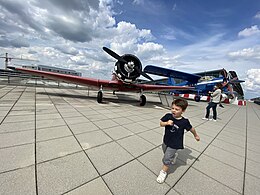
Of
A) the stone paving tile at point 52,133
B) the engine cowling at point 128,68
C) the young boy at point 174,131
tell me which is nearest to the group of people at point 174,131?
the young boy at point 174,131

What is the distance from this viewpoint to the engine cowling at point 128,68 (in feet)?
25.9

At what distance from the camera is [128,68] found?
7.85 meters

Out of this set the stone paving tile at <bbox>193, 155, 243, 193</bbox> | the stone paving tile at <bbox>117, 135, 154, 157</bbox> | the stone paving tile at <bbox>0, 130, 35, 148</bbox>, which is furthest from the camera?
the stone paving tile at <bbox>117, 135, 154, 157</bbox>

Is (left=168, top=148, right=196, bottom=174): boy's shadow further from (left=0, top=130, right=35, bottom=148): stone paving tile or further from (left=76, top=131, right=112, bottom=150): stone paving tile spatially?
(left=0, top=130, right=35, bottom=148): stone paving tile

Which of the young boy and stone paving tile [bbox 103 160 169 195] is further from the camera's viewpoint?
the young boy

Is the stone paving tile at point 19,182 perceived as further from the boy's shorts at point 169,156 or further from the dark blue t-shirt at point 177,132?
the dark blue t-shirt at point 177,132

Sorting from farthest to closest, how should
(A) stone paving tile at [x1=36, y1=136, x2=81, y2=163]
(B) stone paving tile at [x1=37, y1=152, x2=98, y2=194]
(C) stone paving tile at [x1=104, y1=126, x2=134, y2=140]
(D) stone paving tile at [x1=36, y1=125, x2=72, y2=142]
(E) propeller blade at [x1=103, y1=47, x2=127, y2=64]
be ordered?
(E) propeller blade at [x1=103, y1=47, x2=127, y2=64] → (C) stone paving tile at [x1=104, y1=126, x2=134, y2=140] → (D) stone paving tile at [x1=36, y1=125, x2=72, y2=142] → (A) stone paving tile at [x1=36, y1=136, x2=81, y2=163] → (B) stone paving tile at [x1=37, y1=152, x2=98, y2=194]

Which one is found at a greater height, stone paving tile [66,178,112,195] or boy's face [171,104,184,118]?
boy's face [171,104,184,118]

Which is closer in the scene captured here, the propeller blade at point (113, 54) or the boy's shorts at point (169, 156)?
A: the boy's shorts at point (169, 156)

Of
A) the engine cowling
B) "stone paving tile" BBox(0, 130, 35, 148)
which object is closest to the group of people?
"stone paving tile" BBox(0, 130, 35, 148)

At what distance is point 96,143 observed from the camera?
9.05 feet

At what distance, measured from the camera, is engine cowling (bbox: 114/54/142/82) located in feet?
25.9

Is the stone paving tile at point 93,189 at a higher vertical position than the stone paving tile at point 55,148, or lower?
higher

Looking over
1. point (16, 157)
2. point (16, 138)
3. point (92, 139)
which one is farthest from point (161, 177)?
point (16, 138)
